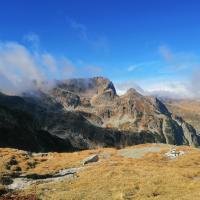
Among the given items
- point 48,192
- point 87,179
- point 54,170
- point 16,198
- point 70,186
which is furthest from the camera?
point 54,170

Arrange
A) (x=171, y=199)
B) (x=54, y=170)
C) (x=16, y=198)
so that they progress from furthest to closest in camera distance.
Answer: (x=54, y=170) → (x=16, y=198) → (x=171, y=199)

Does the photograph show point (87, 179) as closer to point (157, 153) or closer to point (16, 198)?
point (16, 198)

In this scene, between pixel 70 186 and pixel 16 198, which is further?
pixel 70 186

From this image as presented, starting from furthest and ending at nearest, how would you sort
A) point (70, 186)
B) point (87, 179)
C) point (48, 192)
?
1. point (87, 179)
2. point (70, 186)
3. point (48, 192)

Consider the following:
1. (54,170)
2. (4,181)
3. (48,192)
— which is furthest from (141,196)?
(54,170)

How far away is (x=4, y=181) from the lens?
4250 centimetres

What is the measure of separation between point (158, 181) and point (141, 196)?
21.4 feet

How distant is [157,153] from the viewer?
3017 inches

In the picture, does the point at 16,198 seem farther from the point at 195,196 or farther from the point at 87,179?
the point at 195,196

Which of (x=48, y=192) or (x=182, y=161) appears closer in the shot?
(x=48, y=192)

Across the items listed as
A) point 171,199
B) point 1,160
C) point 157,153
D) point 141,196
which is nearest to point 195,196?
point 171,199

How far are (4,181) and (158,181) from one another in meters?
16.8

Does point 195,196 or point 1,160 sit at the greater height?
point 1,160

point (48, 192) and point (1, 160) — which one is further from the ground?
point (1, 160)
